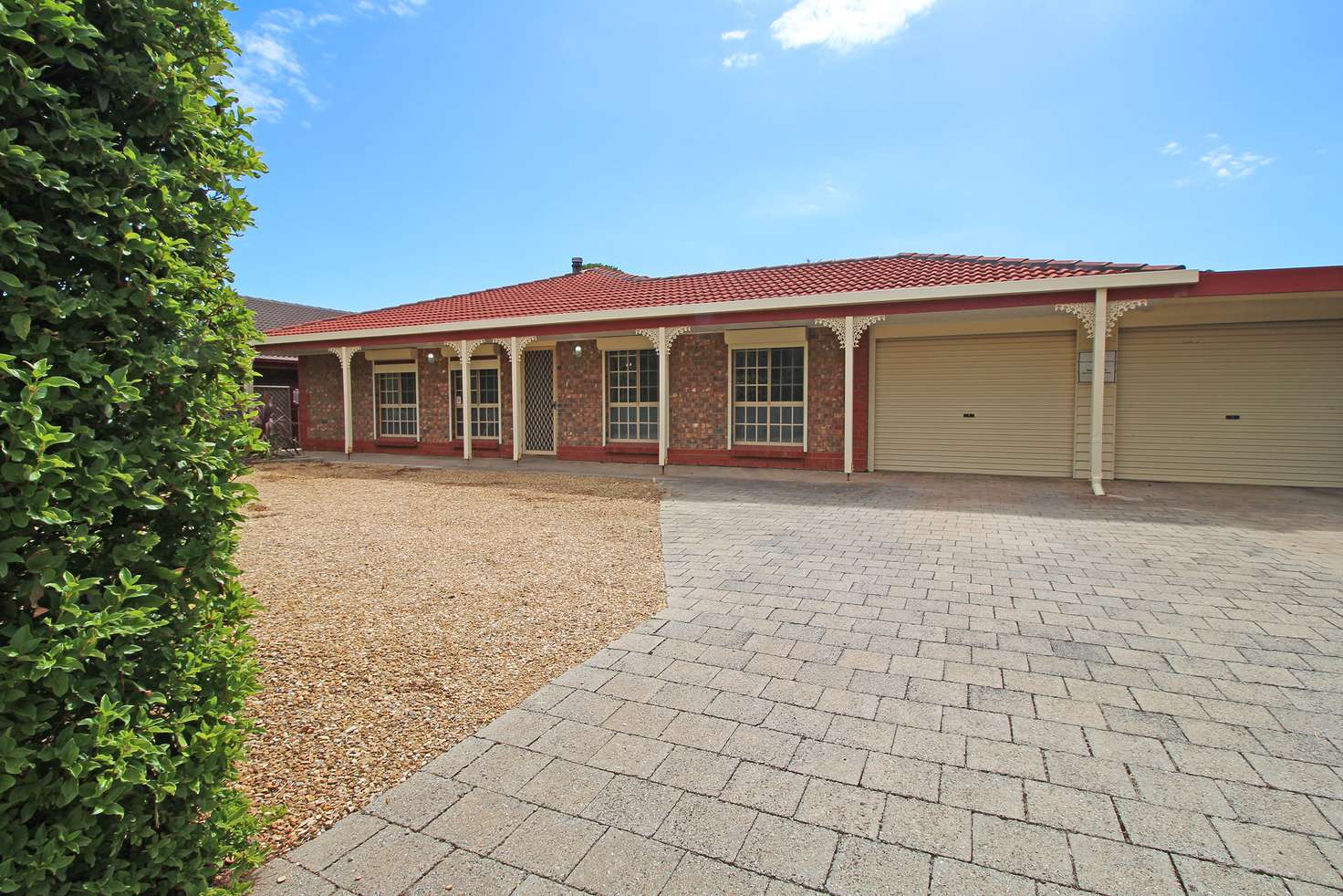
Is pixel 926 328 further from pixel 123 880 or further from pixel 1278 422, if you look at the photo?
pixel 123 880

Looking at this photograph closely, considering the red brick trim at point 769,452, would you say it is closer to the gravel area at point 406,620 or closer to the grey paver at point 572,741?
the gravel area at point 406,620

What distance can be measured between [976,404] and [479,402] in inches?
382

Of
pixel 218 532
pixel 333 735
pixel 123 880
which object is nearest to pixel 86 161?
pixel 218 532

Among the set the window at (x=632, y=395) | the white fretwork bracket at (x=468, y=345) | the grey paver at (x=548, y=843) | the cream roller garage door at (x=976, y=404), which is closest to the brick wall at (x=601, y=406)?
the window at (x=632, y=395)

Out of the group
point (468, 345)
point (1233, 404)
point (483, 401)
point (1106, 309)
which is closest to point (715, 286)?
point (468, 345)

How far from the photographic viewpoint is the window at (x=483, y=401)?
13.6 meters

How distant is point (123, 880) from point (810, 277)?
11.7 metres

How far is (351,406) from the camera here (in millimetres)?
14797

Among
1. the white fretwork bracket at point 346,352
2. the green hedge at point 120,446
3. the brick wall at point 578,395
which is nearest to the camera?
the green hedge at point 120,446

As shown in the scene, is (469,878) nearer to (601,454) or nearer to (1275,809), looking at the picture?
(1275,809)

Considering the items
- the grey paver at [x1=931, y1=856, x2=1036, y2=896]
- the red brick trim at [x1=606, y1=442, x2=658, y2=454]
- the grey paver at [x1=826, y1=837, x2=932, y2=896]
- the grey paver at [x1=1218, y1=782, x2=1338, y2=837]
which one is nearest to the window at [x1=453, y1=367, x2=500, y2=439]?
the red brick trim at [x1=606, y1=442, x2=658, y2=454]

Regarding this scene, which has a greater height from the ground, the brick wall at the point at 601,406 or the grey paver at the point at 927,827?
the brick wall at the point at 601,406

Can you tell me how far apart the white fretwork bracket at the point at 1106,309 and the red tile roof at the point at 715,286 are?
0.40 metres

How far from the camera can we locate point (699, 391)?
11.7 meters
